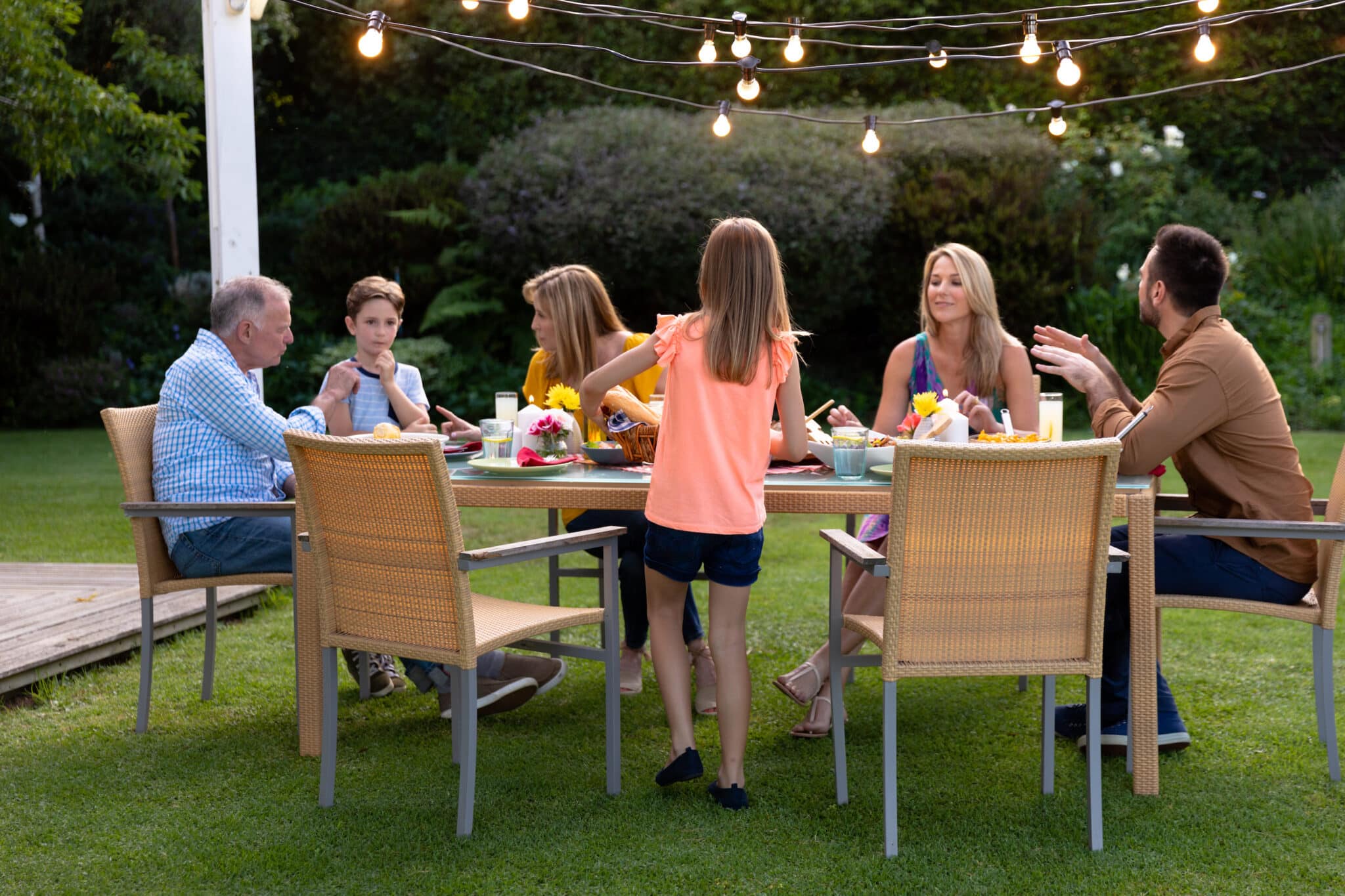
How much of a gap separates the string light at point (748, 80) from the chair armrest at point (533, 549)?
6.46ft

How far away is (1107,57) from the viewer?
15.2 metres

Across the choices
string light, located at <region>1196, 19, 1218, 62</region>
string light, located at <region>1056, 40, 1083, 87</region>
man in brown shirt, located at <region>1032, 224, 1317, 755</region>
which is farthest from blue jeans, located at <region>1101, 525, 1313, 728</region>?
string light, located at <region>1196, 19, 1218, 62</region>

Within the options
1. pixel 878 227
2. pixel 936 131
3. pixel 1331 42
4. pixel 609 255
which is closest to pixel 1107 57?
pixel 1331 42

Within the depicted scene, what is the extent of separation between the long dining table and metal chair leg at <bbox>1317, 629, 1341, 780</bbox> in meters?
0.46

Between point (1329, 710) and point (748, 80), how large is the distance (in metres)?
2.84

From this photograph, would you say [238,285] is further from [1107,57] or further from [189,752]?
[1107,57]

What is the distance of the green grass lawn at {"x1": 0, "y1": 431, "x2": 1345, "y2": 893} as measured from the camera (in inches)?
105

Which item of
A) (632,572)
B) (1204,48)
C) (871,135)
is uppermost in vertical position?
(1204,48)

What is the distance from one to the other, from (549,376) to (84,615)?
185cm

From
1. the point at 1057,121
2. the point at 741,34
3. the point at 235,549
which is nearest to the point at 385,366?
the point at 235,549

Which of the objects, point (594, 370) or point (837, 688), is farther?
point (594, 370)

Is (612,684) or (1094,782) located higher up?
(612,684)

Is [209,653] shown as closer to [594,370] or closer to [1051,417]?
[594,370]

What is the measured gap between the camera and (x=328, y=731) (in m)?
3.01
